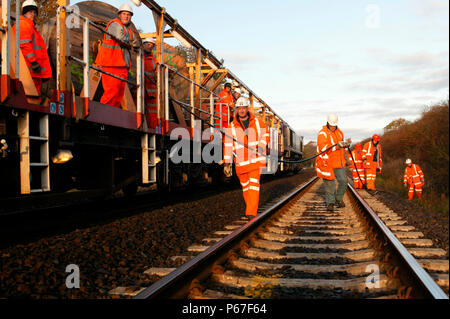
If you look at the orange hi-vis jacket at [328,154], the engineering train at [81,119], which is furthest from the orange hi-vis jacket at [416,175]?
the engineering train at [81,119]

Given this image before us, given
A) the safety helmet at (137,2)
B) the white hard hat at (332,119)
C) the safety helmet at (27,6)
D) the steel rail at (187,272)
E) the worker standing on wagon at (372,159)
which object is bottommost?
the steel rail at (187,272)

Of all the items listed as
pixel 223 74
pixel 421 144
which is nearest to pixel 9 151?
pixel 223 74

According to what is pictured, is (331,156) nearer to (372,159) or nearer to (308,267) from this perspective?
(308,267)

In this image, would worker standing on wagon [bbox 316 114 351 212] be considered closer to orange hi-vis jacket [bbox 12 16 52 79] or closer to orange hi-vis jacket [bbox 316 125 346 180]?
orange hi-vis jacket [bbox 316 125 346 180]

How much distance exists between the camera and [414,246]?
15.4 feet

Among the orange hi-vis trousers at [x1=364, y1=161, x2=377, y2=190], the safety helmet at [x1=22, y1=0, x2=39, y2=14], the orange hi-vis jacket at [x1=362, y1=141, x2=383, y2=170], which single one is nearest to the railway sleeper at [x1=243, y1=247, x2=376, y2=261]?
the safety helmet at [x1=22, y1=0, x2=39, y2=14]

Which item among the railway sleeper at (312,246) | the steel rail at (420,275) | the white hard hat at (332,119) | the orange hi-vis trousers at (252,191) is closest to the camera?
the steel rail at (420,275)

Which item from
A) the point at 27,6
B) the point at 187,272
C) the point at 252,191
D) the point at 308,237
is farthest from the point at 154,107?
the point at 187,272

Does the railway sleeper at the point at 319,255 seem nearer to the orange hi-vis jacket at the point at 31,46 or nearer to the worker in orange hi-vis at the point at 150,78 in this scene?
the orange hi-vis jacket at the point at 31,46

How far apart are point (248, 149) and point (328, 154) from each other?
7.03 feet

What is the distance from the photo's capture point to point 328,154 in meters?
8.12

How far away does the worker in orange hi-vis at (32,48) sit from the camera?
5086mm

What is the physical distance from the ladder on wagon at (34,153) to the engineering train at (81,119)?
1cm
